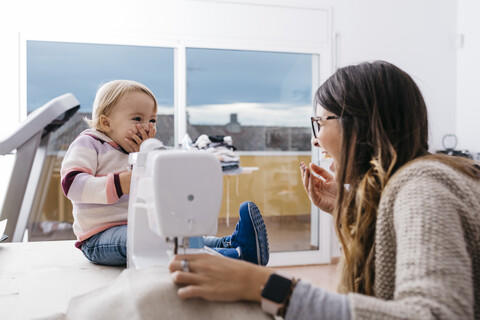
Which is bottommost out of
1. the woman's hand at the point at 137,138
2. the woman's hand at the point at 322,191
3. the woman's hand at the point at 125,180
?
the woman's hand at the point at 322,191

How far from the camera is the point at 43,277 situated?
42.2 inches

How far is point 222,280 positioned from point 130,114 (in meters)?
0.86

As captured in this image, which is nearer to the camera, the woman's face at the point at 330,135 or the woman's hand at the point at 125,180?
the woman's face at the point at 330,135

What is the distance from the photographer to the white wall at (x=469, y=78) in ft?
13.5

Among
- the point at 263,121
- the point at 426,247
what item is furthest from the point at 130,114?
the point at 263,121

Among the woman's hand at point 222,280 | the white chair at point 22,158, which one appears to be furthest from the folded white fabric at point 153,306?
the white chair at point 22,158

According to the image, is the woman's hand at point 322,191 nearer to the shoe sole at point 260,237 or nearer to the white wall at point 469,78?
the shoe sole at point 260,237

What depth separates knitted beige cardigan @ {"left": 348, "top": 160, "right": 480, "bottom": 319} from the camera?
2.07 feet

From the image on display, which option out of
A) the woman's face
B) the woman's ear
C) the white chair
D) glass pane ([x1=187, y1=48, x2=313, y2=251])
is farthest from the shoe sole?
glass pane ([x1=187, y1=48, x2=313, y2=251])

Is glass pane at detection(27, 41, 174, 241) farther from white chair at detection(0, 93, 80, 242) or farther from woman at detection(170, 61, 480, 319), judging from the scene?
woman at detection(170, 61, 480, 319)

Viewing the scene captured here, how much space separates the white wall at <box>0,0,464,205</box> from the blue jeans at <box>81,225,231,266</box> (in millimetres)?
2466

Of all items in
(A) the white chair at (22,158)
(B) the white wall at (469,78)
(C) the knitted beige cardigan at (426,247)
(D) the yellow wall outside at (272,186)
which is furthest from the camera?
(B) the white wall at (469,78)

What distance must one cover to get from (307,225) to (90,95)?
2.36 metres

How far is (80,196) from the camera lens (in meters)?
1.19
